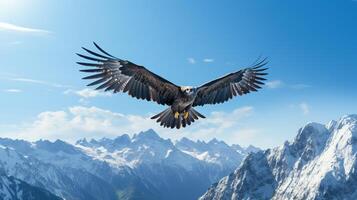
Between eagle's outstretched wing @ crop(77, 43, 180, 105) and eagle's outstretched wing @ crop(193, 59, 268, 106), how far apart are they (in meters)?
1.57

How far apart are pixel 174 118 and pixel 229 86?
3757 millimetres

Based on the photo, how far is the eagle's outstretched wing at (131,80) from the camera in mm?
19609

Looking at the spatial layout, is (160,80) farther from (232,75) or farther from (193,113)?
(232,75)

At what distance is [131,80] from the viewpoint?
21.3m

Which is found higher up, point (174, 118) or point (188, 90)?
point (188, 90)

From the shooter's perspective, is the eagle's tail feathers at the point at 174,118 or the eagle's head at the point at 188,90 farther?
the eagle's tail feathers at the point at 174,118

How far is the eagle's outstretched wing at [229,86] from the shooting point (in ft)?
73.7

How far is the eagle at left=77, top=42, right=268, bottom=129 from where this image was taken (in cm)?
1964

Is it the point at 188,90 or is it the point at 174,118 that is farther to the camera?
the point at 174,118

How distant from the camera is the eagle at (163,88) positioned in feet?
64.4

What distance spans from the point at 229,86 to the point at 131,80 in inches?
192

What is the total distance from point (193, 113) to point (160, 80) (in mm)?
2334

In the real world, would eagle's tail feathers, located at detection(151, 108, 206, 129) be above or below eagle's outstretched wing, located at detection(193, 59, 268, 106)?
below

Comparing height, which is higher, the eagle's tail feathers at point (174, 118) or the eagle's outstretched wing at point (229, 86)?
the eagle's outstretched wing at point (229, 86)
